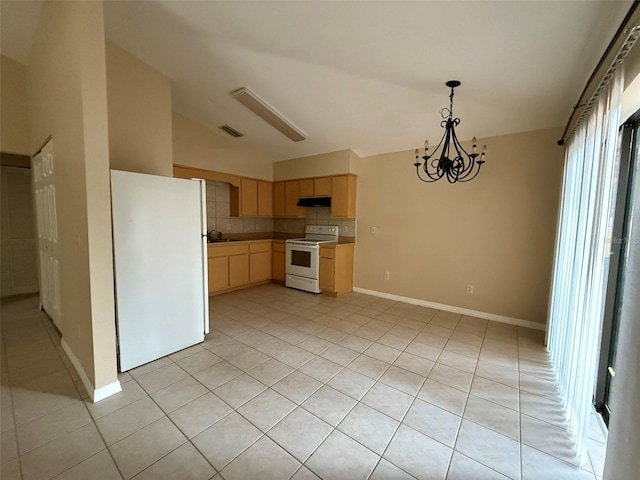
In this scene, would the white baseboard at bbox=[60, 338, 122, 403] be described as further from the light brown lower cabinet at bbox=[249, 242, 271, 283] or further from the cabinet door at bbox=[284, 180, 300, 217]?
the cabinet door at bbox=[284, 180, 300, 217]

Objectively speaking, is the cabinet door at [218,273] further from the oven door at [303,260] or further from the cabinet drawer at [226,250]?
the oven door at [303,260]

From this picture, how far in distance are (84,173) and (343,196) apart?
3.47 meters

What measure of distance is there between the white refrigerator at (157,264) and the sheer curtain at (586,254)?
121 inches

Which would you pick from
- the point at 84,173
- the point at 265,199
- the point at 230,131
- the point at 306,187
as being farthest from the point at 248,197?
the point at 84,173

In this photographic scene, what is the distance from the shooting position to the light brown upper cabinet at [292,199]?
522 centimetres

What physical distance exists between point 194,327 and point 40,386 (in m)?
1.13

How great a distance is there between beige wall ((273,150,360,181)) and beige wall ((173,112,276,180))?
0.31 metres

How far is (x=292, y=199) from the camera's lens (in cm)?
530

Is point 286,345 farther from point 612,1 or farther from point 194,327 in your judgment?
point 612,1

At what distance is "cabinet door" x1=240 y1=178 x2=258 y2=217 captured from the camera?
500 centimetres

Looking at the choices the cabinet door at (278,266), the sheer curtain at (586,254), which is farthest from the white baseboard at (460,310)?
the cabinet door at (278,266)

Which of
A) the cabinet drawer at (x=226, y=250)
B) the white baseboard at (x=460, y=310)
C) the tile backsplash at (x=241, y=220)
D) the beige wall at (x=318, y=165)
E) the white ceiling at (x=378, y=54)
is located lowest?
the white baseboard at (x=460, y=310)

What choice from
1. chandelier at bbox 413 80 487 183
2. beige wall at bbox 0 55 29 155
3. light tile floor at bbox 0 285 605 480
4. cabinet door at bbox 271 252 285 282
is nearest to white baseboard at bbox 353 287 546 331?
light tile floor at bbox 0 285 605 480

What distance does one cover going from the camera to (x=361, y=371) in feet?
7.57
